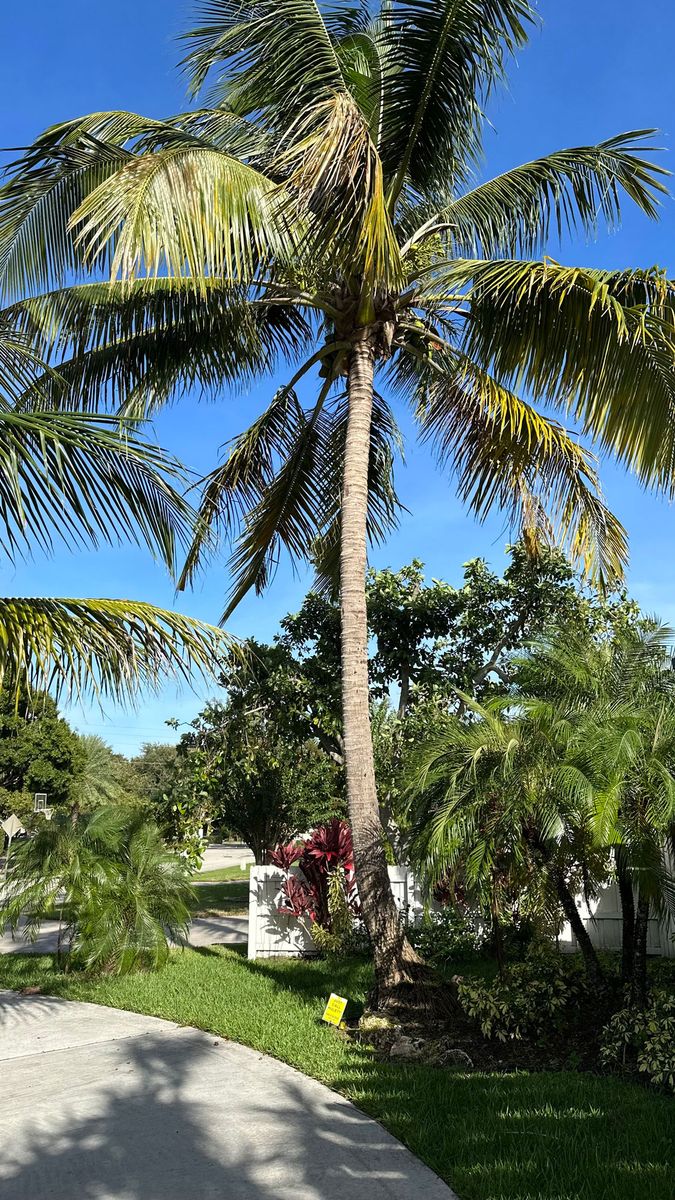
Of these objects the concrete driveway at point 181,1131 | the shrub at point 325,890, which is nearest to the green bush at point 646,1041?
the concrete driveway at point 181,1131

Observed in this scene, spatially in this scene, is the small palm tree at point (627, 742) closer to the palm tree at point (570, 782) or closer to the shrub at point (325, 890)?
the palm tree at point (570, 782)

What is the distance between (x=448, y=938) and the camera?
11.0 m

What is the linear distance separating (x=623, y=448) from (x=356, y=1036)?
17.3 ft

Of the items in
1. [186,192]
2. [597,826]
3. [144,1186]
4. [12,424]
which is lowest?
[144,1186]

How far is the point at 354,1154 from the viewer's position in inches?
184

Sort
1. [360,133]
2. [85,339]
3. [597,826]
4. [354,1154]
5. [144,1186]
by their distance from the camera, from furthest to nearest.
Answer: [85,339] → [360,133] → [597,826] → [354,1154] → [144,1186]

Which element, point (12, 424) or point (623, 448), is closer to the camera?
point (12, 424)

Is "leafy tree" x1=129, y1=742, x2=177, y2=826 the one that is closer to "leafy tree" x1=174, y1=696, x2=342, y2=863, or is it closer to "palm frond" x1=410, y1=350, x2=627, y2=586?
"leafy tree" x1=174, y1=696, x2=342, y2=863

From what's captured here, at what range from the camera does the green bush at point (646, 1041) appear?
5.45m

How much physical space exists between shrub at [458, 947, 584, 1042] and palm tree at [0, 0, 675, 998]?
85 cm

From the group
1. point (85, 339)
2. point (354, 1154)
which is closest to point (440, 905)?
point (354, 1154)

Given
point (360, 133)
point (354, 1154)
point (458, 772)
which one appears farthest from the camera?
point (360, 133)

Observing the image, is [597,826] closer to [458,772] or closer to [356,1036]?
[458,772]

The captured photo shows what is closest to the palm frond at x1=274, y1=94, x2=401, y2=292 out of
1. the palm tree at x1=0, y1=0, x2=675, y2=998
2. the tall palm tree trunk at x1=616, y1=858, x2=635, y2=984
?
the palm tree at x1=0, y1=0, x2=675, y2=998
